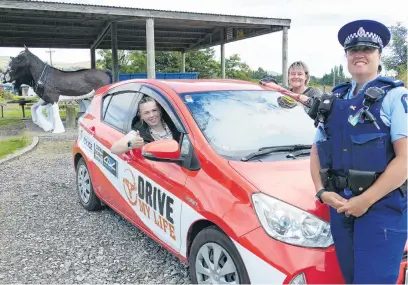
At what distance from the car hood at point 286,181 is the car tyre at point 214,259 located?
15.5 inches

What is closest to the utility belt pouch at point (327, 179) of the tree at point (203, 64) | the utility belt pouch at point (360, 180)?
the utility belt pouch at point (360, 180)

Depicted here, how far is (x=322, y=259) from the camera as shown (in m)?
2.19

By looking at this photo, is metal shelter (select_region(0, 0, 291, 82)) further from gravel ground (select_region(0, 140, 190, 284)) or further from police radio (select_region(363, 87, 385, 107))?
police radio (select_region(363, 87, 385, 107))

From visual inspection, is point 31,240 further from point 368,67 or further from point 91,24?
point 91,24

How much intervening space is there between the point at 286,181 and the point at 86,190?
3.10 metres

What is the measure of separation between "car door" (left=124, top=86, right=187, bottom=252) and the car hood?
0.52 m

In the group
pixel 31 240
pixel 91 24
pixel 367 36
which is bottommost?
pixel 31 240

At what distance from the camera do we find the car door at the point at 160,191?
2969mm

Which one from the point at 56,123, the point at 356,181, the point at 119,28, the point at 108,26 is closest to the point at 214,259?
the point at 356,181

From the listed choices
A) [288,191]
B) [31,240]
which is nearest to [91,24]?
[31,240]

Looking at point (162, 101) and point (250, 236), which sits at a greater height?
point (162, 101)

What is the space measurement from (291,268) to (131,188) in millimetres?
1890

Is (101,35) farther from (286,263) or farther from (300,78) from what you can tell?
(286,263)

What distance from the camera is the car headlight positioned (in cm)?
225
